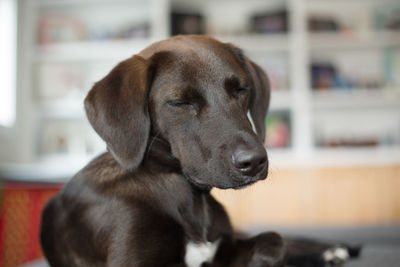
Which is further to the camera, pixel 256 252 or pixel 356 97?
pixel 356 97

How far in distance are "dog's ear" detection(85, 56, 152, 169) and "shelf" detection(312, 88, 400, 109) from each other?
273 cm

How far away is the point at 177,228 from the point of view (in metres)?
0.93

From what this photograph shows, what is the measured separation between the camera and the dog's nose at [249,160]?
32.3 inches

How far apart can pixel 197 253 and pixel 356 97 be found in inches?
113

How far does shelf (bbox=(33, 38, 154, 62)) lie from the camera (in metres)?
3.39

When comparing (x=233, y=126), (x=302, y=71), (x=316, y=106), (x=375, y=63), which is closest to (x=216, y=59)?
(x=233, y=126)

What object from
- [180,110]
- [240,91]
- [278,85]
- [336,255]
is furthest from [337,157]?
[180,110]

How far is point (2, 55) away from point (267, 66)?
6.99ft

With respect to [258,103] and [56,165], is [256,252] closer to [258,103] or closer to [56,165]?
[258,103]

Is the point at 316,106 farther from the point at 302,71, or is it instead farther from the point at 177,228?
the point at 177,228

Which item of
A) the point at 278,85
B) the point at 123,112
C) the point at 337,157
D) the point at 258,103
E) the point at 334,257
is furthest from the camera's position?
the point at 278,85

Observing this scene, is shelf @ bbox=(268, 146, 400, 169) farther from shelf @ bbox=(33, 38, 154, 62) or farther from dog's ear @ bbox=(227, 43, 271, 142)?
dog's ear @ bbox=(227, 43, 271, 142)

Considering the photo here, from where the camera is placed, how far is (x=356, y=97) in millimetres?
3441

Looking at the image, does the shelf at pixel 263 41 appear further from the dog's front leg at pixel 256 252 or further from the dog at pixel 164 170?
the dog's front leg at pixel 256 252
